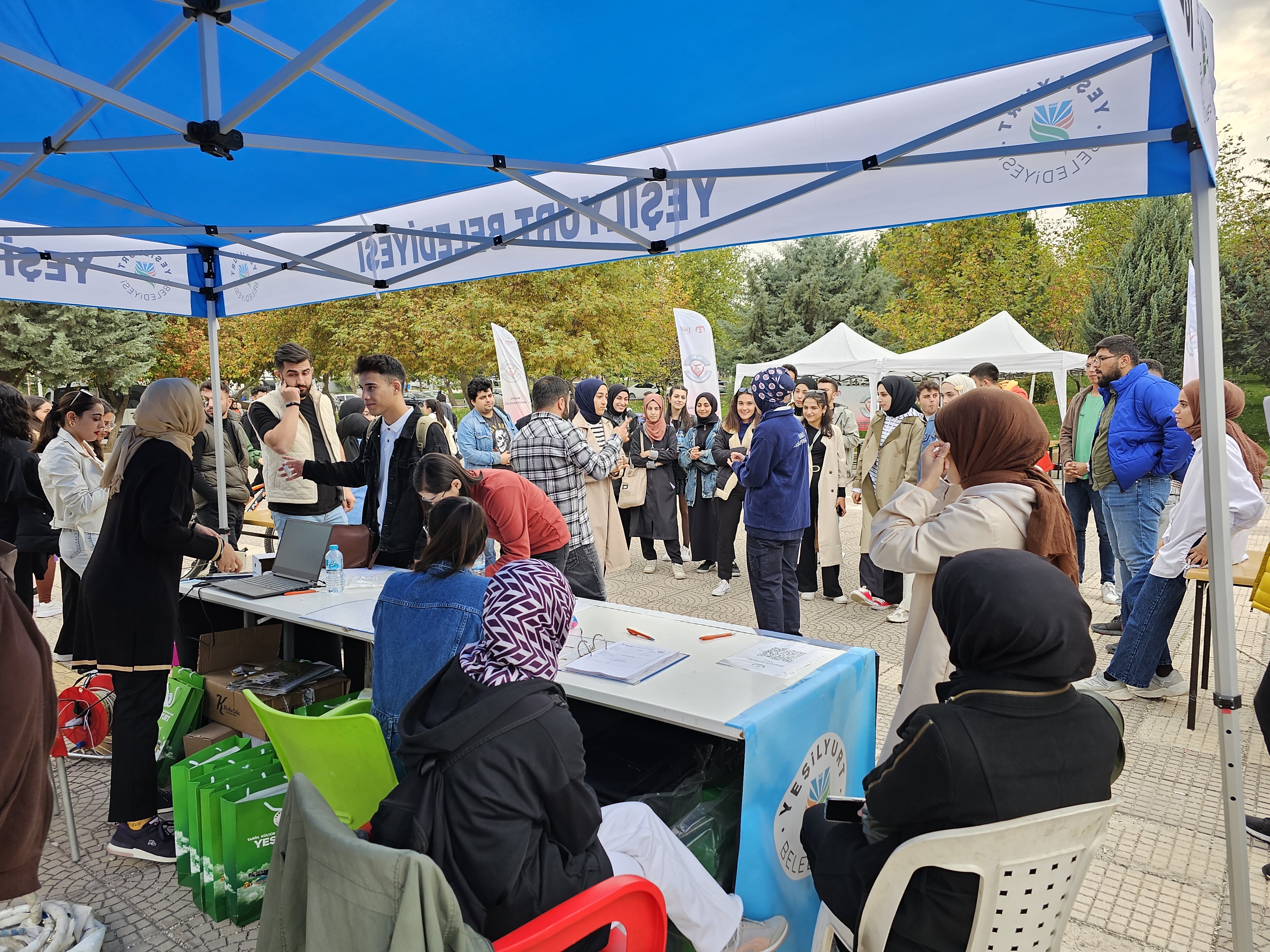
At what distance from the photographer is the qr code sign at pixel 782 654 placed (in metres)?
2.66

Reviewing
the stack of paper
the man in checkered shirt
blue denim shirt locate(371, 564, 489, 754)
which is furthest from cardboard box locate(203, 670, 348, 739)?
the stack of paper

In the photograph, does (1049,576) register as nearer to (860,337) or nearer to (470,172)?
(470,172)

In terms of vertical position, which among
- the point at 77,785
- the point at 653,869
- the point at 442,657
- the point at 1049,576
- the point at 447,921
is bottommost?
the point at 77,785

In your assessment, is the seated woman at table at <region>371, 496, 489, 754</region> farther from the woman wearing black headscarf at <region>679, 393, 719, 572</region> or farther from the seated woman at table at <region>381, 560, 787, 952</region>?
the woman wearing black headscarf at <region>679, 393, 719, 572</region>

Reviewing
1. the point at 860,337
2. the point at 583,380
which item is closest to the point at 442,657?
the point at 583,380

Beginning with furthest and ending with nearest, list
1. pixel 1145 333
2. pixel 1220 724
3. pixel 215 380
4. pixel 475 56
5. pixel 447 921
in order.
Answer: pixel 1145 333 < pixel 215 380 < pixel 475 56 < pixel 1220 724 < pixel 447 921

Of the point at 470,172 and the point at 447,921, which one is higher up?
the point at 470,172

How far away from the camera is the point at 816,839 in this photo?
198cm

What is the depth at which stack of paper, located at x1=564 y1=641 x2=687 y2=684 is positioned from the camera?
2486mm

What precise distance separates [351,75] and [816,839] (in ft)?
10.2

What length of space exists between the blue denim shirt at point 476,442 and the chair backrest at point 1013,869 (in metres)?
5.63

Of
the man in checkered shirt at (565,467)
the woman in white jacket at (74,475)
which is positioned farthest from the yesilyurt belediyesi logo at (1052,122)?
the woman in white jacket at (74,475)

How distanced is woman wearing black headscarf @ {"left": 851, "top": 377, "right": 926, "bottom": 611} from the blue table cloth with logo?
127 inches

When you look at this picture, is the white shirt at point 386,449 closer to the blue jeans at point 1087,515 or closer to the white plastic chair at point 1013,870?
the white plastic chair at point 1013,870
